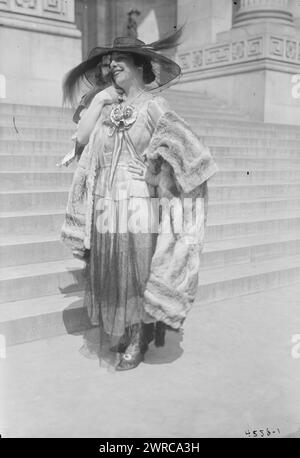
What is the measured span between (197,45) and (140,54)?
40.4 feet

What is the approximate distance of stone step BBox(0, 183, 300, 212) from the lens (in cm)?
613

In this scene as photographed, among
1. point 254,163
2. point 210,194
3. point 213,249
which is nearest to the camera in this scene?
point 213,249

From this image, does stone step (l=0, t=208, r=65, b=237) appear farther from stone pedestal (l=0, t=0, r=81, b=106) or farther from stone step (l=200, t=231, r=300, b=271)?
stone pedestal (l=0, t=0, r=81, b=106)

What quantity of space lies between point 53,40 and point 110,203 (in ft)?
26.5

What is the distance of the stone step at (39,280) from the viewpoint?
494cm

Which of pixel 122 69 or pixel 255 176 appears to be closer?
pixel 122 69

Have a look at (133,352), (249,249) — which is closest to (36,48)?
(249,249)

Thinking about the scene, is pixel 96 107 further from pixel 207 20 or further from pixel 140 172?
pixel 207 20

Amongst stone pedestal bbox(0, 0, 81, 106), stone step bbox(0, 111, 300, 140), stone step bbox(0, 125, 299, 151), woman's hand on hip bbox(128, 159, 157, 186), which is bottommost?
woman's hand on hip bbox(128, 159, 157, 186)

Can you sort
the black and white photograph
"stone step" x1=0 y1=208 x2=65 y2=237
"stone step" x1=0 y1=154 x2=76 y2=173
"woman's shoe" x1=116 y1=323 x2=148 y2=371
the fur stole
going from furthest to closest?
"stone step" x1=0 y1=154 x2=76 y2=173
"stone step" x1=0 y1=208 x2=65 y2=237
"woman's shoe" x1=116 y1=323 x2=148 y2=371
the fur stole
the black and white photograph

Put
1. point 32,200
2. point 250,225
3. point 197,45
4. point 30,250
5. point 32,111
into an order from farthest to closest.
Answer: point 197,45 → point 32,111 → point 250,225 → point 32,200 → point 30,250

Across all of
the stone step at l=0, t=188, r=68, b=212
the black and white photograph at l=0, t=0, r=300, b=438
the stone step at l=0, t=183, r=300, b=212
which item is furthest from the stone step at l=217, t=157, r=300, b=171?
the stone step at l=0, t=188, r=68, b=212

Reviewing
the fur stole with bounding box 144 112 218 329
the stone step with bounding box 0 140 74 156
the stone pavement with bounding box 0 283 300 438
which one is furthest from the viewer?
the stone step with bounding box 0 140 74 156

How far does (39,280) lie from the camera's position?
5.09 m
